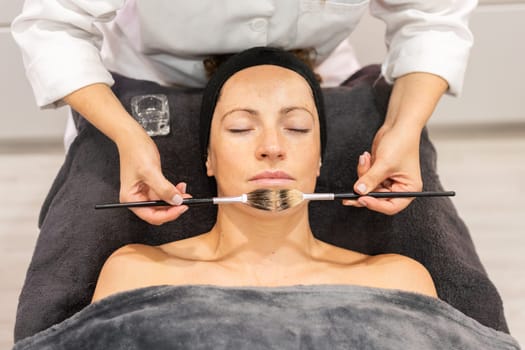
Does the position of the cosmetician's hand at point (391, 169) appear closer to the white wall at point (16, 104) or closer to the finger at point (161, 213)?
the finger at point (161, 213)

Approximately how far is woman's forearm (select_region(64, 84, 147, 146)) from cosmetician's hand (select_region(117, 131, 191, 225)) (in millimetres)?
17

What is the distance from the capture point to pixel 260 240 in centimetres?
133

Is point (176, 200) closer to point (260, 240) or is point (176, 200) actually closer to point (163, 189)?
point (163, 189)

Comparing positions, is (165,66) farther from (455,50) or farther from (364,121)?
(455,50)

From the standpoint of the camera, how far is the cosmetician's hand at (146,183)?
3.92ft

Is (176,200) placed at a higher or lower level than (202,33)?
lower

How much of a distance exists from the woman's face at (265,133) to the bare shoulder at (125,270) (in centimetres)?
19

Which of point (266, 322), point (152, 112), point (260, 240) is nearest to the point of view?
point (266, 322)

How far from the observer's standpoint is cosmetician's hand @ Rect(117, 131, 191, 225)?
1195 mm

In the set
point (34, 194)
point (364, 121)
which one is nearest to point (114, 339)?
point (364, 121)

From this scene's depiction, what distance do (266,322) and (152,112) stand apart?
664 mm

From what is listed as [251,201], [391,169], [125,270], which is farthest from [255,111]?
[125,270]

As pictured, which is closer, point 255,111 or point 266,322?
point 266,322

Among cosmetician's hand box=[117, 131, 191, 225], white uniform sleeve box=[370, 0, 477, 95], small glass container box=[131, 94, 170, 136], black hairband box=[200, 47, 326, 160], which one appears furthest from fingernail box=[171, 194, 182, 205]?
white uniform sleeve box=[370, 0, 477, 95]
